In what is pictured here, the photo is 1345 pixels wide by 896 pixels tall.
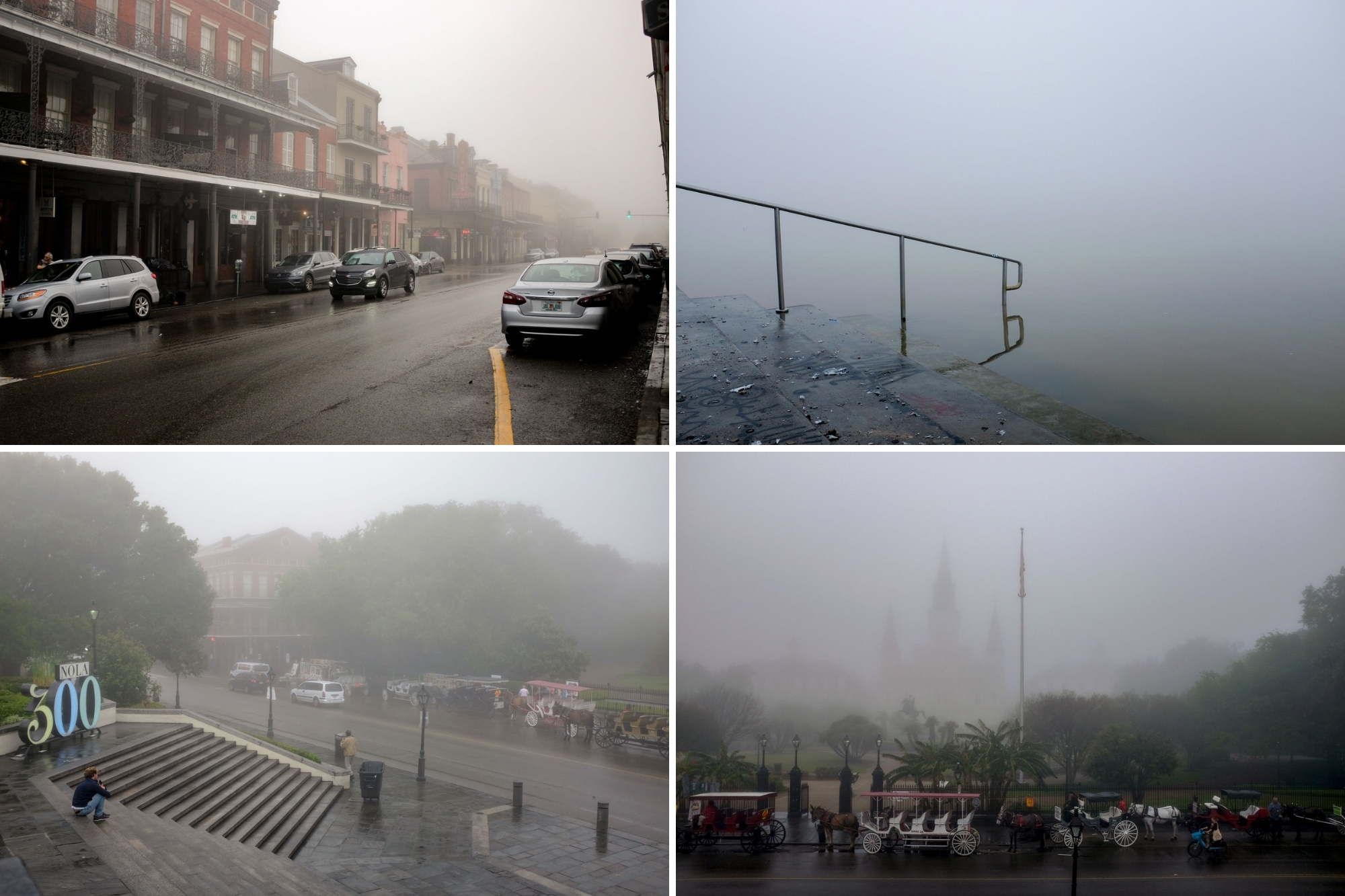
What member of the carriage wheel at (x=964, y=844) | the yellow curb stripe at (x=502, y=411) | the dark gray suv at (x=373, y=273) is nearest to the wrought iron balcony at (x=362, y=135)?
the yellow curb stripe at (x=502, y=411)

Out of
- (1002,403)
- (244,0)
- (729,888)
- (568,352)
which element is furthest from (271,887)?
(244,0)

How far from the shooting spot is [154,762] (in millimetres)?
3920

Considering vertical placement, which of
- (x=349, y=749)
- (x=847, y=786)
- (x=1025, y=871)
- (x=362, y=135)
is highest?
(x=362, y=135)

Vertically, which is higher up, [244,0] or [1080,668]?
[244,0]

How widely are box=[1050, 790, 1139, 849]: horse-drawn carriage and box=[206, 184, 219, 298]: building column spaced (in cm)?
666

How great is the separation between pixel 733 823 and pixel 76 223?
5206 mm

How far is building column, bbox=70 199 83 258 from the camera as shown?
4637mm

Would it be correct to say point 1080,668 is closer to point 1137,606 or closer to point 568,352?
point 1137,606

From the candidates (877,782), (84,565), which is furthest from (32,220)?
(877,782)

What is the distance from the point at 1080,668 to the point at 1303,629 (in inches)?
46.7

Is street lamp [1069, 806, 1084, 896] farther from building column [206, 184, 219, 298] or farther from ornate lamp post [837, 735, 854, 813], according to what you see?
building column [206, 184, 219, 298]

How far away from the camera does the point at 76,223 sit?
4.81m

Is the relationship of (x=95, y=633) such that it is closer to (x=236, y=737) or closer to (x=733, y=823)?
(x=236, y=737)

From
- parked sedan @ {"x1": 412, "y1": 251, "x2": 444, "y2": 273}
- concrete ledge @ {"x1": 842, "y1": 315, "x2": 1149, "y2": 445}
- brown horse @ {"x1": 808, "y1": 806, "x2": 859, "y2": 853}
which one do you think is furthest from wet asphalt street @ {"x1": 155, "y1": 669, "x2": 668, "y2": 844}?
parked sedan @ {"x1": 412, "y1": 251, "x2": 444, "y2": 273}
